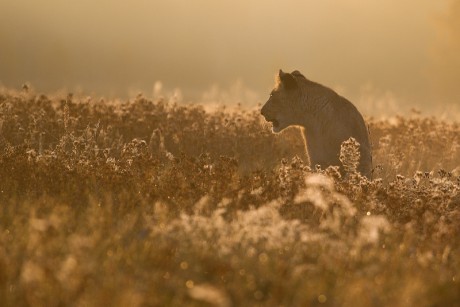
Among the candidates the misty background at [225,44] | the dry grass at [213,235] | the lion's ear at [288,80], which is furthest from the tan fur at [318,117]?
the misty background at [225,44]

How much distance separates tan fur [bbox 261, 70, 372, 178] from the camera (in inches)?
520

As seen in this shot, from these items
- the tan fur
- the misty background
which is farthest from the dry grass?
the misty background

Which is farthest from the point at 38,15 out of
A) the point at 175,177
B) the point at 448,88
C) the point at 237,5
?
the point at 175,177

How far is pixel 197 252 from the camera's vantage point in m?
7.02

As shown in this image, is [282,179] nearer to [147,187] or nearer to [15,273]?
[147,187]

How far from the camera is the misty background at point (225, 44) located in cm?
6923

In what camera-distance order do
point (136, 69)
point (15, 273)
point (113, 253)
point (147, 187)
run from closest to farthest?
point (15, 273) → point (113, 253) → point (147, 187) → point (136, 69)

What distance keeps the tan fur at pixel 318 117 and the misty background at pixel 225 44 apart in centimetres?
4308

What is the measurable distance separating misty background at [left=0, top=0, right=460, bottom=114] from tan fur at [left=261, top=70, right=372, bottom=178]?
43080 mm

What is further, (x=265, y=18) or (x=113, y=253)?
(x=265, y=18)

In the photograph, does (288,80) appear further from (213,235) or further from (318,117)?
(213,235)

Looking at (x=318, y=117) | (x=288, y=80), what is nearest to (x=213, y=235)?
(x=318, y=117)

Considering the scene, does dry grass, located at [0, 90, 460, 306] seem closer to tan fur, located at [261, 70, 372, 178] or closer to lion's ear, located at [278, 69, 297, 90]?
tan fur, located at [261, 70, 372, 178]

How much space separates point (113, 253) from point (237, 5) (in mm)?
88910
